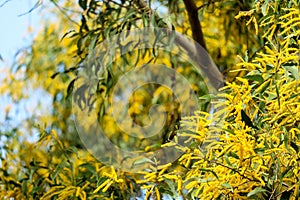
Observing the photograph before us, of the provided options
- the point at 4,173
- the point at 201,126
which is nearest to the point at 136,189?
the point at 4,173

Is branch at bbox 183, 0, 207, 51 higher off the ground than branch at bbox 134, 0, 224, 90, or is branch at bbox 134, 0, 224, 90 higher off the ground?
branch at bbox 183, 0, 207, 51

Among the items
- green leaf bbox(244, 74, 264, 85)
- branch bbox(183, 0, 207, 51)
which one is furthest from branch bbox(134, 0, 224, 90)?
green leaf bbox(244, 74, 264, 85)

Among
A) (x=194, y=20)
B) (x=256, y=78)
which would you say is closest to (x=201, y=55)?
(x=194, y=20)

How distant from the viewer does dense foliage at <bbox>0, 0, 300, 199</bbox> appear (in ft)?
5.18

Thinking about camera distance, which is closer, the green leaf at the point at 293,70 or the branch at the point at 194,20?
the green leaf at the point at 293,70

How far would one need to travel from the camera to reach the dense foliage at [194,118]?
1.58 meters

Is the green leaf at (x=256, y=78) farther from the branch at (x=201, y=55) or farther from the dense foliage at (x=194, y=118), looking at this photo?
the branch at (x=201, y=55)

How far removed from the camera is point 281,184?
153 cm

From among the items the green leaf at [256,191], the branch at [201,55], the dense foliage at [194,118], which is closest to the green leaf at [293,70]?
the dense foliage at [194,118]

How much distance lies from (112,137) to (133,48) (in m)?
0.67

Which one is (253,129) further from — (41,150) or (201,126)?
(41,150)

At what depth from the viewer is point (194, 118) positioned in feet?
7.48

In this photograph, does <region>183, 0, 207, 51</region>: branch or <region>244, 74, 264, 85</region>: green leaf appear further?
<region>183, 0, 207, 51</region>: branch

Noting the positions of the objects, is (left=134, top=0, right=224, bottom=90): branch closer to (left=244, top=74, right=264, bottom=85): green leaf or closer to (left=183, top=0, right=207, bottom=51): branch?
(left=183, top=0, right=207, bottom=51): branch
